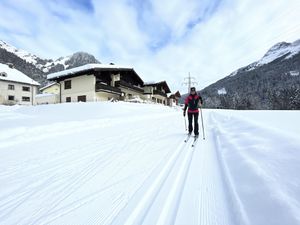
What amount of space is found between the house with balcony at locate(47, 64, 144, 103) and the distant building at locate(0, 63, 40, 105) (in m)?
14.8

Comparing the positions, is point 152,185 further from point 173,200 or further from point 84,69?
point 84,69

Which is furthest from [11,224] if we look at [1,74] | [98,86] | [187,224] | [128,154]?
[1,74]

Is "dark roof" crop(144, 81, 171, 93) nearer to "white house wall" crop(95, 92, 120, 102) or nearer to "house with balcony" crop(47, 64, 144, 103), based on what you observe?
"house with balcony" crop(47, 64, 144, 103)

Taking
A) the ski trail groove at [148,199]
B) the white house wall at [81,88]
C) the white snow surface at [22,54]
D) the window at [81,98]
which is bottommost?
the ski trail groove at [148,199]

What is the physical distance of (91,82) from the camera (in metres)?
24.7

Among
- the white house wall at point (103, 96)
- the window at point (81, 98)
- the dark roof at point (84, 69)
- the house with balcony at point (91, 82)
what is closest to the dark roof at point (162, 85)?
the house with balcony at point (91, 82)

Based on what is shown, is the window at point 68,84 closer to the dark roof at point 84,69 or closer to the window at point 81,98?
the dark roof at point 84,69

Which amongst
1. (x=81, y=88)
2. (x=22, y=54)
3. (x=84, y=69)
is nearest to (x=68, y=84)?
(x=81, y=88)

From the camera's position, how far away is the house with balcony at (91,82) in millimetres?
24406

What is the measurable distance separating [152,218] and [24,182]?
80.6 inches

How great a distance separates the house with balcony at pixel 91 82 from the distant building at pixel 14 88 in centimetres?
1482

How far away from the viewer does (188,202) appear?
6.93 feet

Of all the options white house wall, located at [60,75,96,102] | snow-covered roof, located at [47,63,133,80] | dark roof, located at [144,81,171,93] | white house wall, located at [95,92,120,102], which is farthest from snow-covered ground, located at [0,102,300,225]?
dark roof, located at [144,81,171,93]

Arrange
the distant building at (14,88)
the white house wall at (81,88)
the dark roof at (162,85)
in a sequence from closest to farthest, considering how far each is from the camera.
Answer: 1. the white house wall at (81,88)
2. the distant building at (14,88)
3. the dark roof at (162,85)
